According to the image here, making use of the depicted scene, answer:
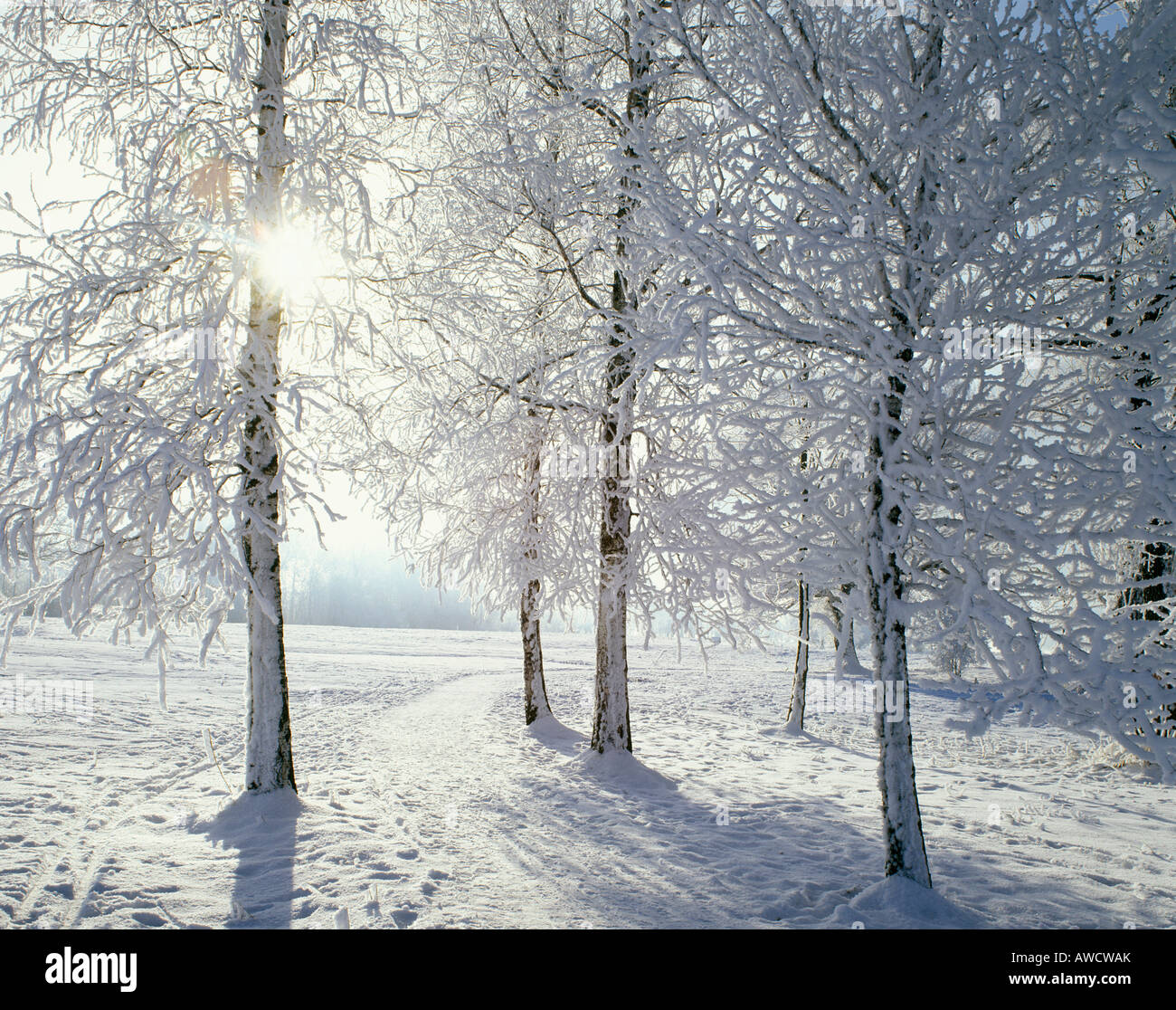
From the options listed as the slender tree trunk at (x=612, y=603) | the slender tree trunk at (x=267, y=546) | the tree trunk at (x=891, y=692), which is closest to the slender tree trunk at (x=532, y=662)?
the slender tree trunk at (x=612, y=603)

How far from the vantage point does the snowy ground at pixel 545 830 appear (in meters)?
3.91

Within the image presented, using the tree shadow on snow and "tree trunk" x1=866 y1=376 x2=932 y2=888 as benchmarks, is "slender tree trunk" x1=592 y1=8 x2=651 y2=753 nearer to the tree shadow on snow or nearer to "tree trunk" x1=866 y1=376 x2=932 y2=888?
"tree trunk" x1=866 y1=376 x2=932 y2=888

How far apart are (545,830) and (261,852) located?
235 centimetres

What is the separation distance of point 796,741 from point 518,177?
10111mm

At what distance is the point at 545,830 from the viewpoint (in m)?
5.51

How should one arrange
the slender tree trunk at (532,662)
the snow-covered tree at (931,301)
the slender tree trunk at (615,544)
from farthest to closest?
the slender tree trunk at (532,662) → the slender tree trunk at (615,544) → the snow-covered tree at (931,301)

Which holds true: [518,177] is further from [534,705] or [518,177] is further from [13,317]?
[534,705]

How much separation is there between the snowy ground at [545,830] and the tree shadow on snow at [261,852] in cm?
2

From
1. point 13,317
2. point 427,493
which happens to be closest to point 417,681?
point 427,493

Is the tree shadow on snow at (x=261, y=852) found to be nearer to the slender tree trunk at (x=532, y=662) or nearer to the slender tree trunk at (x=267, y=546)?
the slender tree trunk at (x=267, y=546)

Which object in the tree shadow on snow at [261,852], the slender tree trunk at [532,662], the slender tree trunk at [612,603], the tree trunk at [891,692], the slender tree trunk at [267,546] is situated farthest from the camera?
the slender tree trunk at [532,662]

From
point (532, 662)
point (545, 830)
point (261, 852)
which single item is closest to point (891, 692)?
point (545, 830)

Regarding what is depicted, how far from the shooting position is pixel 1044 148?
387 centimetres

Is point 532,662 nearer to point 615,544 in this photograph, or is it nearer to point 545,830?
point 615,544
